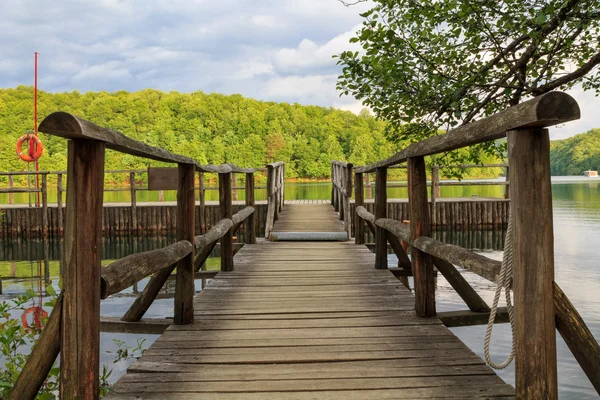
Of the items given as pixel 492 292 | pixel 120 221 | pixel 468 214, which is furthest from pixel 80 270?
pixel 468 214

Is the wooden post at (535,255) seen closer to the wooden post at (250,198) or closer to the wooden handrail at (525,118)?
the wooden handrail at (525,118)

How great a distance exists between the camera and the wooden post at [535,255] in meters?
1.91

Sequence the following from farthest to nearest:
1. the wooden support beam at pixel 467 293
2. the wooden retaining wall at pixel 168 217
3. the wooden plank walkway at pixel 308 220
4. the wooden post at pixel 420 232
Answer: the wooden retaining wall at pixel 168 217
the wooden plank walkway at pixel 308 220
the wooden support beam at pixel 467 293
the wooden post at pixel 420 232

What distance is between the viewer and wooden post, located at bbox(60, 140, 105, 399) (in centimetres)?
194

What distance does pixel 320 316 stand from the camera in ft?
12.6

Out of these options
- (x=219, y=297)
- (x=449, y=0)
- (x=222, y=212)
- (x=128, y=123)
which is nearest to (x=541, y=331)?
(x=219, y=297)

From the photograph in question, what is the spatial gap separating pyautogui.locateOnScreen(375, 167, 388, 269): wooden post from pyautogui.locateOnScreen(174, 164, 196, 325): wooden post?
2106mm

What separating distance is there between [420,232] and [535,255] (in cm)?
172

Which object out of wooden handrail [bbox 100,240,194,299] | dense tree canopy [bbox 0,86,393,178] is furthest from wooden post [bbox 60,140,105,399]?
dense tree canopy [bbox 0,86,393,178]

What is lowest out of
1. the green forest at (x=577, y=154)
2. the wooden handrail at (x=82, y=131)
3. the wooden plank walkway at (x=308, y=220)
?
the wooden plank walkway at (x=308, y=220)

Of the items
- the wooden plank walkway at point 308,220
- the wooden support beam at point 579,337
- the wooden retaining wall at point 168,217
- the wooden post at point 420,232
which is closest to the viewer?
the wooden support beam at point 579,337

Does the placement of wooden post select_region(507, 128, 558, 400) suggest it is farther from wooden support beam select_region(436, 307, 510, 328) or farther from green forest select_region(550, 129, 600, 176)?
green forest select_region(550, 129, 600, 176)

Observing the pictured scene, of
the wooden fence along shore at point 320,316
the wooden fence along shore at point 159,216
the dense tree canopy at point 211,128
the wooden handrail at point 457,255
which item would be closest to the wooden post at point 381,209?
the wooden fence along shore at point 320,316

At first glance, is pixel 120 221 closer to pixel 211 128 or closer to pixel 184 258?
pixel 184 258
